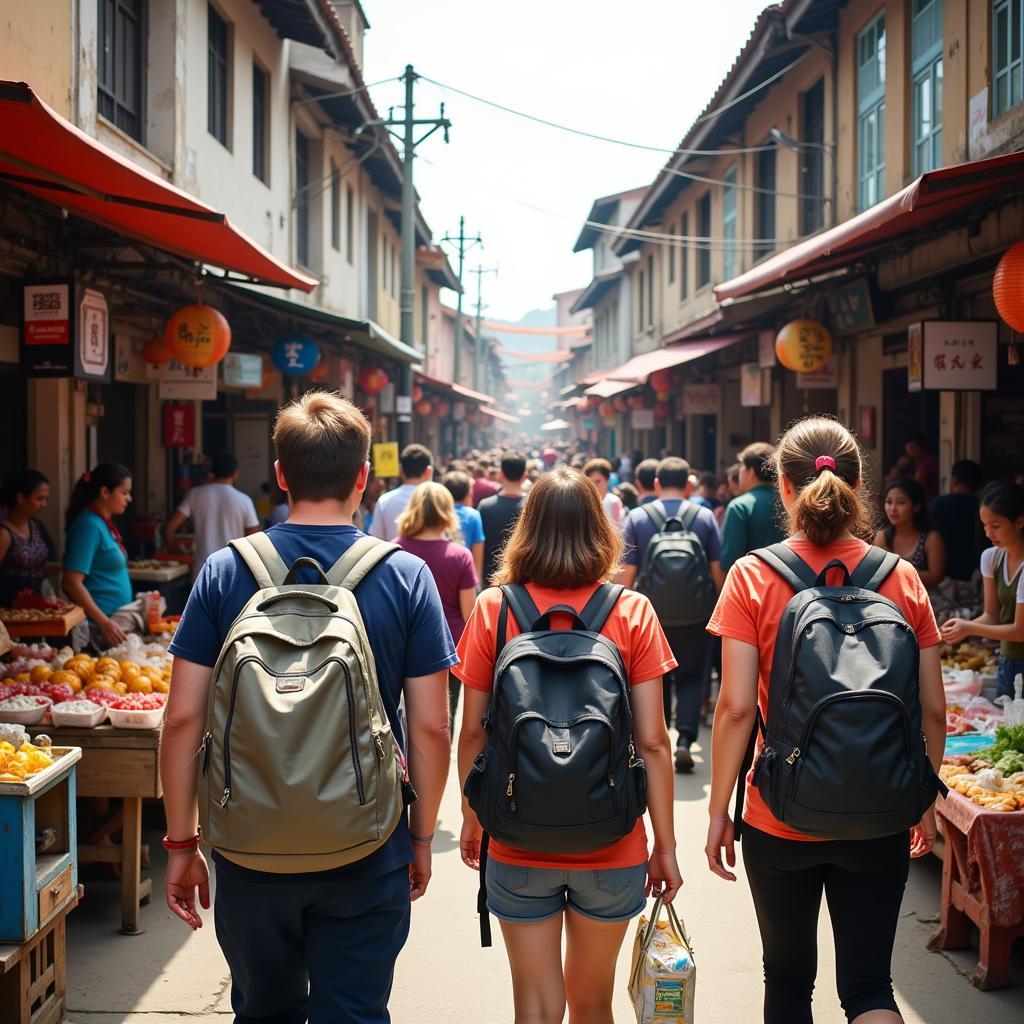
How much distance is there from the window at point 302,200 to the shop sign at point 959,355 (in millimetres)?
10878

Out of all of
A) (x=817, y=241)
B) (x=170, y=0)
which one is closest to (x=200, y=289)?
(x=170, y=0)

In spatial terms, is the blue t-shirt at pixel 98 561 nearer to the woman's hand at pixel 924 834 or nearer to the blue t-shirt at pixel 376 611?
the blue t-shirt at pixel 376 611

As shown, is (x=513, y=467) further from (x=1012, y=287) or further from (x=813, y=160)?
(x=813, y=160)

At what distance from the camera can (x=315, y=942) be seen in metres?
2.78

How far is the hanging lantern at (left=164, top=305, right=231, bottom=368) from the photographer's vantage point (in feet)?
30.7

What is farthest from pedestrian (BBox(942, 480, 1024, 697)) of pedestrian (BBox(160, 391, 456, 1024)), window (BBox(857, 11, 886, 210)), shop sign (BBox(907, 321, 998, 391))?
window (BBox(857, 11, 886, 210))

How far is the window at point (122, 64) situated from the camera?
984cm

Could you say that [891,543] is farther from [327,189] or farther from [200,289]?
[327,189]

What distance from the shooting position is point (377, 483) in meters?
17.7

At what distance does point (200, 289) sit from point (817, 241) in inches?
192

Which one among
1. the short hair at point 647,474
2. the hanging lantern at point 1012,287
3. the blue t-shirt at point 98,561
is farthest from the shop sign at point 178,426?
the hanging lantern at point 1012,287

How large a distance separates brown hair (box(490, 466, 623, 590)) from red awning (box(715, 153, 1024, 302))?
306 cm

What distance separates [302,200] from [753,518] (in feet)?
39.7

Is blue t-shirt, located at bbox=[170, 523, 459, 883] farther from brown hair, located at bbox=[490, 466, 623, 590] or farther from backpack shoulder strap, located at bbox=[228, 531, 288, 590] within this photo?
brown hair, located at bbox=[490, 466, 623, 590]
